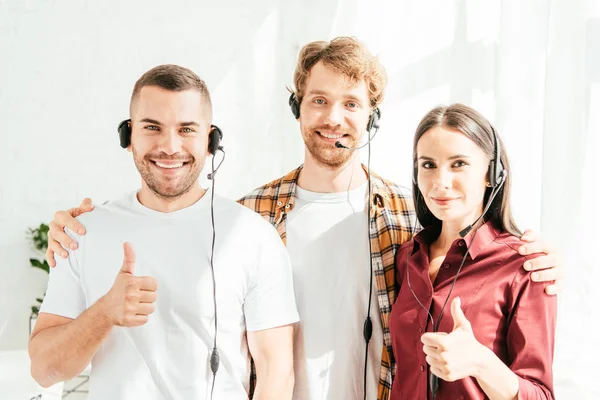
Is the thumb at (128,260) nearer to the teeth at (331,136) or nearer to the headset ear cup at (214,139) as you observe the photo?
the headset ear cup at (214,139)

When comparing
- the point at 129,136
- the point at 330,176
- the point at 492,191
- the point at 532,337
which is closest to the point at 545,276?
the point at 532,337

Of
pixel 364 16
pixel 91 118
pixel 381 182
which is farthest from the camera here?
pixel 91 118

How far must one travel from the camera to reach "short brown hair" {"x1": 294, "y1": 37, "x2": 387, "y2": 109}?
181cm

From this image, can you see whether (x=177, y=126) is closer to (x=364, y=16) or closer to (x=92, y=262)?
(x=92, y=262)

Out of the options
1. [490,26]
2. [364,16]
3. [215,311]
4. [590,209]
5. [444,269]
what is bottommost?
[215,311]

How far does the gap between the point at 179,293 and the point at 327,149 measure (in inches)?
22.9

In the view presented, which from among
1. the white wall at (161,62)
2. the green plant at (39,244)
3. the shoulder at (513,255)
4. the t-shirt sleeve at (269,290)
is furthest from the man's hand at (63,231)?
the green plant at (39,244)

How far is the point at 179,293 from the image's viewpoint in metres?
1.54

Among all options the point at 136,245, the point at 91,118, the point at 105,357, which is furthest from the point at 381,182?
the point at 91,118

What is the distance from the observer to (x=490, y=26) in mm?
2242

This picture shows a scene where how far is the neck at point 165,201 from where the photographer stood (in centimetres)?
161

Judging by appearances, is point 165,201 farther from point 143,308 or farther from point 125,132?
point 143,308

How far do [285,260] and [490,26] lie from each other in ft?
3.94

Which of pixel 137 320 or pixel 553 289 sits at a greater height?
pixel 553 289
